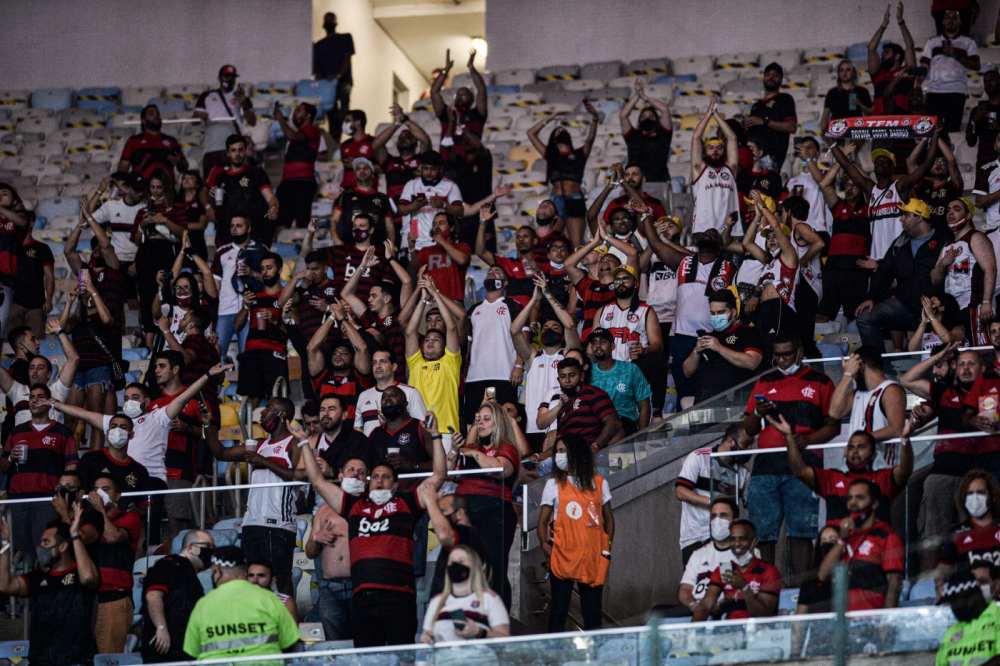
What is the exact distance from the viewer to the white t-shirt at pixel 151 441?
33.9ft

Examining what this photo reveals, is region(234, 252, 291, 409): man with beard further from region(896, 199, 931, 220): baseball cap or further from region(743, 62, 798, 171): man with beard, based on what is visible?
region(896, 199, 931, 220): baseball cap

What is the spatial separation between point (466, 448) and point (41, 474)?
325cm

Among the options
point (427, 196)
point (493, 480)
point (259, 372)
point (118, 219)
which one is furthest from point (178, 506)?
point (118, 219)

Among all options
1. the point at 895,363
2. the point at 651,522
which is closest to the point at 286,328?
the point at 651,522

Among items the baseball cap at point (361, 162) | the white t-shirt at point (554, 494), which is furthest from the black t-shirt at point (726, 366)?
the baseball cap at point (361, 162)

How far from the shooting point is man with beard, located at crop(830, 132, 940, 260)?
481 inches

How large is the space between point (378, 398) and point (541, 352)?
1576mm

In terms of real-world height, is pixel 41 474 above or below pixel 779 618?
above

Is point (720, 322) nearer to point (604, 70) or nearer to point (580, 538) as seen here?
point (580, 538)

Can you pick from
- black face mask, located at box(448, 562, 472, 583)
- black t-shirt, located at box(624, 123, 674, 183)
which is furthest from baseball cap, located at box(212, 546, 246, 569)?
black t-shirt, located at box(624, 123, 674, 183)

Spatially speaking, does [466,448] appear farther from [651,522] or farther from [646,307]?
[646,307]

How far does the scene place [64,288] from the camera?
14586 mm

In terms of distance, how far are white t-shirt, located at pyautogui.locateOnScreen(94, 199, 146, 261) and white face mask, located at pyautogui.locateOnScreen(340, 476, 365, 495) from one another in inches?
Answer: 226

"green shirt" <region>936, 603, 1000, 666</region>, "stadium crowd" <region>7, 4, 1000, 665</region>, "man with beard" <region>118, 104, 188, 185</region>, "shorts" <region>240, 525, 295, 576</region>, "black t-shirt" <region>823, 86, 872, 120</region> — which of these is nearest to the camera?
"green shirt" <region>936, 603, 1000, 666</region>
